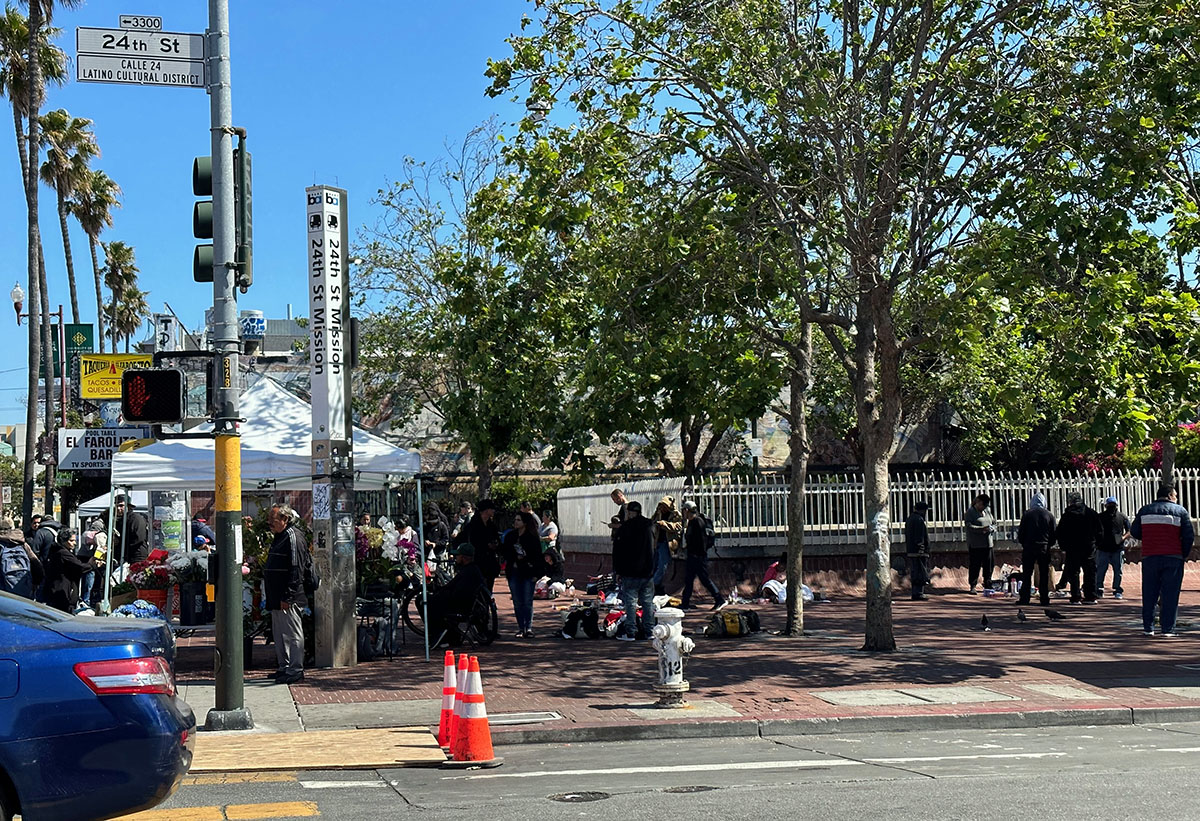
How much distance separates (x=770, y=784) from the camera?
28.2ft

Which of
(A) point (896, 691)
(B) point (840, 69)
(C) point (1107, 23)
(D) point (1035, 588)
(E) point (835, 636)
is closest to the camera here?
(A) point (896, 691)

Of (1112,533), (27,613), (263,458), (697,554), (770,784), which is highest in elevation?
(263,458)

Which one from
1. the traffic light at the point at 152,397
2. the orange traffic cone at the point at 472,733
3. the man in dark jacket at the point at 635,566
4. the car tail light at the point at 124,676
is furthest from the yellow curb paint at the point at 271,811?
the man in dark jacket at the point at 635,566

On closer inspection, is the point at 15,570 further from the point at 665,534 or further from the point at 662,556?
the point at 662,556

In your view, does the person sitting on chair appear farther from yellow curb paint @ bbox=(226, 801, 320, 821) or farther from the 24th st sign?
yellow curb paint @ bbox=(226, 801, 320, 821)

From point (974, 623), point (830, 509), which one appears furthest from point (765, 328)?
point (830, 509)

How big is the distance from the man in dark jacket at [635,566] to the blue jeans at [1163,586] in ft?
20.7

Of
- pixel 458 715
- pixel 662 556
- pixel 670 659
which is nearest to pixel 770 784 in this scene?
pixel 458 715

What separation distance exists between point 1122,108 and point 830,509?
38.0 ft

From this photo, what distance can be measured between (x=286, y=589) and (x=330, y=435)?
2.15 meters

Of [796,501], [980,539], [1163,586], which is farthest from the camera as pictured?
[980,539]

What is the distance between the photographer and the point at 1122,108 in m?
14.1

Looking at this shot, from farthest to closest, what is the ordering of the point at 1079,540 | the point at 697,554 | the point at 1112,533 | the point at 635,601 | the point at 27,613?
the point at 697,554
the point at 1112,533
the point at 1079,540
the point at 635,601
the point at 27,613

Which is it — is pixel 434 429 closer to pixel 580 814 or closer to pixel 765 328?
pixel 765 328
